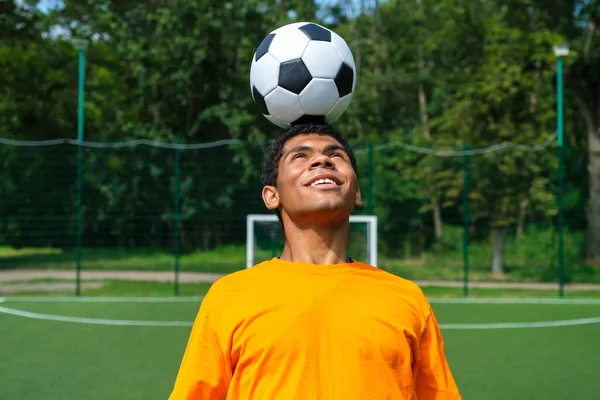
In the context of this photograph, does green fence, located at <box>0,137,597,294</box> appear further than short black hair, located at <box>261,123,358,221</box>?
Yes

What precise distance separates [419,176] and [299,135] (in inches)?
556

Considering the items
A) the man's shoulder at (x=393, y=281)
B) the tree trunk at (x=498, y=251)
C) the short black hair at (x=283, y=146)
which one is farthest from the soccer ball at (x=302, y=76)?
the tree trunk at (x=498, y=251)

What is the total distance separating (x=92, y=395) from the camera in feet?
18.9

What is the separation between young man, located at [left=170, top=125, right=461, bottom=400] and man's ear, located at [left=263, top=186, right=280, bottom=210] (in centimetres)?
4

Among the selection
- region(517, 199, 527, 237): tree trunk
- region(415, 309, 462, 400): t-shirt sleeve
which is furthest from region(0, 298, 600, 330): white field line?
region(415, 309, 462, 400): t-shirt sleeve

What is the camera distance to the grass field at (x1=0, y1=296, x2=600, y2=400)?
19.8ft

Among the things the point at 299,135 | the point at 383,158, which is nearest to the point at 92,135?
the point at 383,158

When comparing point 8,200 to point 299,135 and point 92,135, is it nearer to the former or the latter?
point 92,135

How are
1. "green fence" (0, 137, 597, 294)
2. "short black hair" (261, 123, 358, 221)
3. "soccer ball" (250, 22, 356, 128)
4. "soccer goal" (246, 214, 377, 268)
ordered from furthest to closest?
1. "green fence" (0, 137, 597, 294)
2. "soccer goal" (246, 214, 377, 268)
3. "soccer ball" (250, 22, 356, 128)
4. "short black hair" (261, 123, 358, 221)

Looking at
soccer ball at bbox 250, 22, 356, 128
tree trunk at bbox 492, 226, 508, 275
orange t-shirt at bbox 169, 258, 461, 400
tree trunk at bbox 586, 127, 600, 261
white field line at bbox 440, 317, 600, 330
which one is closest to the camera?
orange t-shirt at bbox 169, 258, 461, 400

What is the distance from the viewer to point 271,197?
2051 millimetres

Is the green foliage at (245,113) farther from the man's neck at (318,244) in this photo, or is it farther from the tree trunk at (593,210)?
the man's neck at (318,244)

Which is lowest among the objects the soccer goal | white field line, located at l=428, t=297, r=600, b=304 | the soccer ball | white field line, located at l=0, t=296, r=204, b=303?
white field line, located at l=428, t=297, r=600, b=304

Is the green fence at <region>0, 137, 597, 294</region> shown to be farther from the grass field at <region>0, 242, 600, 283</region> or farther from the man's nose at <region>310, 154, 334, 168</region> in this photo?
the man's nose at <region>310, 154, 334, 168</region>
